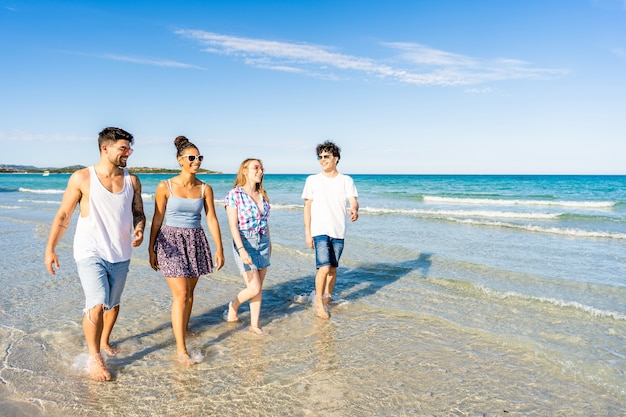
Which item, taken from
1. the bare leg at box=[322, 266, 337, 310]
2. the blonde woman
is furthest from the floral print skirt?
the bare leg at box=[322, 266, 337, 310]

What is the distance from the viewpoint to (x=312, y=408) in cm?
353

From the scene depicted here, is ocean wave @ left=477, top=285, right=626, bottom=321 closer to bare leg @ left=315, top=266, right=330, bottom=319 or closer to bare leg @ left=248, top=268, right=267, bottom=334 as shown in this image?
bare leg @ left=315, top=266, right=330, bottom=319

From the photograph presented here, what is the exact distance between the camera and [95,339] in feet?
12.9

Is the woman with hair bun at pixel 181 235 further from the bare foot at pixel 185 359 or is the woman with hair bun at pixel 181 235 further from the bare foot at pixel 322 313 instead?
the bare foot at pixel 322 313

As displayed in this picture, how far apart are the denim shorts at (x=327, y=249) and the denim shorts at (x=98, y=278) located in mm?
2579

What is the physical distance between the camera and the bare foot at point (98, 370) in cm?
393

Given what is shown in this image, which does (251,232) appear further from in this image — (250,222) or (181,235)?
(181,235)

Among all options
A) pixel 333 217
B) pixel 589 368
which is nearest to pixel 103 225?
pixel 333 217

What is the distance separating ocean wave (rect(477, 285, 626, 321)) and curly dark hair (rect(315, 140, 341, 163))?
10.9 feet

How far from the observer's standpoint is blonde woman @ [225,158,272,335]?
488 cm

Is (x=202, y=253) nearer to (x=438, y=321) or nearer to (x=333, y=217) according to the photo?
(x=333, y=217)

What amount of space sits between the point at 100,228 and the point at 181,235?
72 centimetres

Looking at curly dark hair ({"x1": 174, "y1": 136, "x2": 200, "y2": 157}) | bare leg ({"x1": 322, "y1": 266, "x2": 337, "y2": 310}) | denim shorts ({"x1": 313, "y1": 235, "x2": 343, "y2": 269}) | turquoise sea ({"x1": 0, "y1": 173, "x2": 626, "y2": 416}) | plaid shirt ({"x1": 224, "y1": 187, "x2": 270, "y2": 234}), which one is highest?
curly dark hair ({"x1": 174, "y1": 136, "x2": 200, "y2": 157})

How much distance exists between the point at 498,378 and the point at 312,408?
1789 millimetres
